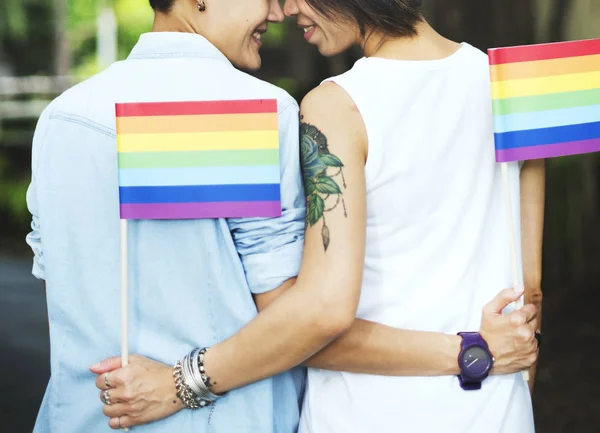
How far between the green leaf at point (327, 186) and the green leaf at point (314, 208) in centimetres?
2

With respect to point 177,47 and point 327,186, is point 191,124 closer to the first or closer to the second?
point 177,47

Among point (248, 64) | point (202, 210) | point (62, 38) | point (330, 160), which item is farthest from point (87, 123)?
point (62, 38)

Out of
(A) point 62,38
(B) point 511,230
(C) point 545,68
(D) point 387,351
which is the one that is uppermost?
(A) point 62,38

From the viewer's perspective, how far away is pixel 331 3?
2.23 metres

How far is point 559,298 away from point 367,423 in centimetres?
684

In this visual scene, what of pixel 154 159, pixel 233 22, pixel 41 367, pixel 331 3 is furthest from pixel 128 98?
pixel 41 367

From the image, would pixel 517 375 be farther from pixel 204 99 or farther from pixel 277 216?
pixel 204 99

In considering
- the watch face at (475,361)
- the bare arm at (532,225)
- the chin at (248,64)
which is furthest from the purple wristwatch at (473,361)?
the chin at (248,64)

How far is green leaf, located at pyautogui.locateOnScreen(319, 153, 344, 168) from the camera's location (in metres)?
2.05

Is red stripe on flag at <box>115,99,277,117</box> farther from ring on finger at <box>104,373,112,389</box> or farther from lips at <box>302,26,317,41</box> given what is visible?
ring on finger at <box>104,373,112,389</box>

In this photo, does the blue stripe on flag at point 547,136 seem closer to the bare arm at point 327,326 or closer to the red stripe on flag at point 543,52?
the red stripe on flag at point 543,52

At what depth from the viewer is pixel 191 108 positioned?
212cm

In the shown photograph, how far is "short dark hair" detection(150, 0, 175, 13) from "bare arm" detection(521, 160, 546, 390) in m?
0.98

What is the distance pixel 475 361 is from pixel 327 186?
511 mm
